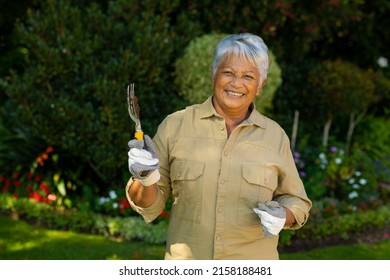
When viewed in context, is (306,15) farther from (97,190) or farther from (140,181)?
(140,181)

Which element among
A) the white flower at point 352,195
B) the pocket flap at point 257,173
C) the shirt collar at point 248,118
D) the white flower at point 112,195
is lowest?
the white flower at point 352,195

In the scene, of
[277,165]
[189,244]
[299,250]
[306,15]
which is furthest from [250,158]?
[306,15]

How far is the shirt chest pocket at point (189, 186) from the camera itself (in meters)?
2.44

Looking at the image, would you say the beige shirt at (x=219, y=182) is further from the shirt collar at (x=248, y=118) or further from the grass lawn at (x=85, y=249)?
the grass lawn at (x=85, y=249)

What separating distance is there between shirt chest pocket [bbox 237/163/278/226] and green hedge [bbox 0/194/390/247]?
3.16 meters

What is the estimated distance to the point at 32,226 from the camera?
5.98 meters

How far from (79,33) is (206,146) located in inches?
138

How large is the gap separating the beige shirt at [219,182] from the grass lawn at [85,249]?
272 cm

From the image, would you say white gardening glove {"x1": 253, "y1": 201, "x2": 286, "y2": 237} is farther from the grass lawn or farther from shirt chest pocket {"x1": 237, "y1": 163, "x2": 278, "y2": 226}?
the grass lawn

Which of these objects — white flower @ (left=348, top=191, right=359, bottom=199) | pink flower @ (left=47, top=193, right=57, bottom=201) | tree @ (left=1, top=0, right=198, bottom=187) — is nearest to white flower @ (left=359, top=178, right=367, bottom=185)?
white flower @ (left=348, top=191, right=359, bottom=199)

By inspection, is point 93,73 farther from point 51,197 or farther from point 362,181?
point 362,181

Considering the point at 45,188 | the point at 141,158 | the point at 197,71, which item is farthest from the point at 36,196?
the point at 141,158

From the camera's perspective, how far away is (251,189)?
96.4 inches

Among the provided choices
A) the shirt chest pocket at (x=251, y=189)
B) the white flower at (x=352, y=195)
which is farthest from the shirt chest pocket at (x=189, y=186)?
the white flower at (x=352, y=195)
